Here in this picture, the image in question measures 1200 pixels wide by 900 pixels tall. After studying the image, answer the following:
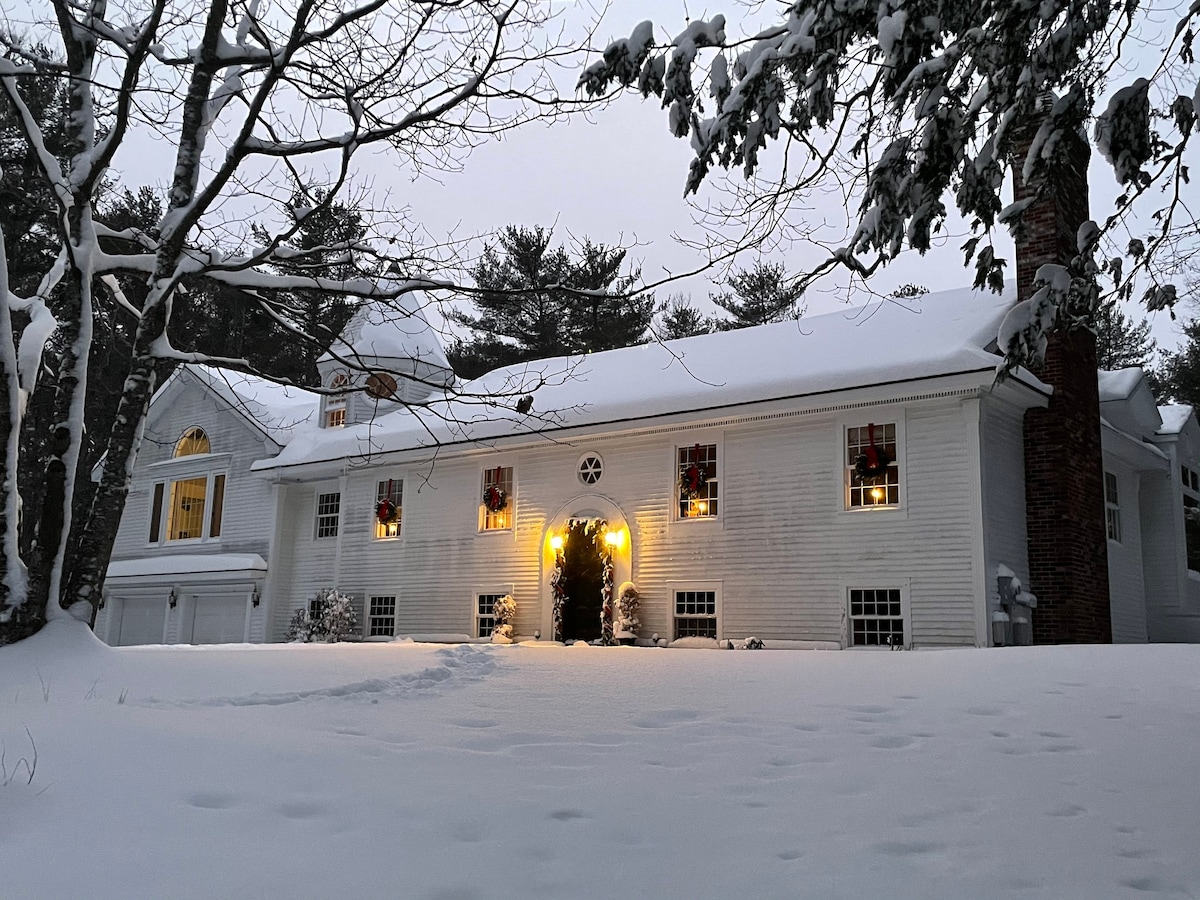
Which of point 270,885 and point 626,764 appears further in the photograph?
point 626,764

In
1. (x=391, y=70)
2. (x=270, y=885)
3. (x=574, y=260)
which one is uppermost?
(x=574, y=260)

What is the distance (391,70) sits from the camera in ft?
28.4

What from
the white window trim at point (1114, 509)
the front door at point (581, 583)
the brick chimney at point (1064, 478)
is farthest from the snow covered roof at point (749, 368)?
the white window trim at point (1114, 509)

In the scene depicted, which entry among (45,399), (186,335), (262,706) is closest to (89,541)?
(262,706)

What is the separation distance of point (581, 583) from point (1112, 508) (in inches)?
389

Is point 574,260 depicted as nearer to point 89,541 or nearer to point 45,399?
point 45,399

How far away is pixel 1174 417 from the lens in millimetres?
20203

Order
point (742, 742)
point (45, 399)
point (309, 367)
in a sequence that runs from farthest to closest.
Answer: point (309, 367) < point (45, 399) < point (742, 742)

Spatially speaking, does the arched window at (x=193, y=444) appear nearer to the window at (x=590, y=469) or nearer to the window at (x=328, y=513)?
the window at (x=328, y=513)

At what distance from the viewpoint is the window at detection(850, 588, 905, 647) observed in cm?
1476

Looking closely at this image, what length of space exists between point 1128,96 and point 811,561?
36.4ft

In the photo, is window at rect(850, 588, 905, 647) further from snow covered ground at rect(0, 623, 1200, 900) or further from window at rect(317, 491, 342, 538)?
window at rect(317, 491, 342, 538)

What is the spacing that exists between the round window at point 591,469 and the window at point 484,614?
287 centimetres

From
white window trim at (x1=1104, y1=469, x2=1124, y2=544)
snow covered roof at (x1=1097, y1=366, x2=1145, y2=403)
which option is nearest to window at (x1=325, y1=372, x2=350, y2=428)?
snow covered roof at (x1=1097, y1=366, x2=1145, y2=403)
